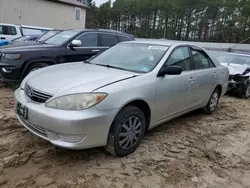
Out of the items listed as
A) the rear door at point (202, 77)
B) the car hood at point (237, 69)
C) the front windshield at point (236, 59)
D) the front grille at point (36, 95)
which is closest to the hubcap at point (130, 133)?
the front grille at point (36, 95)

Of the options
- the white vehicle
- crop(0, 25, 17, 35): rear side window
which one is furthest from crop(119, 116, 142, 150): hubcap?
crop(0, 25, 17, 35): rear side window

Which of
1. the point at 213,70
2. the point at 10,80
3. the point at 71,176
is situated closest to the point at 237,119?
the point at 213,70

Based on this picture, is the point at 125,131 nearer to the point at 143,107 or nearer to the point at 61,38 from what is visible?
the point at 143,107

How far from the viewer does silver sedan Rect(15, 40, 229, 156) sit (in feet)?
8.79

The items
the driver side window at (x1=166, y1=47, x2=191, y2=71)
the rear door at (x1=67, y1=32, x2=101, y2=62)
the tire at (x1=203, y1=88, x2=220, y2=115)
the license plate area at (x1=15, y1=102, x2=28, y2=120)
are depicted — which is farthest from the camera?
the rear door at (x1=67, y1=32, x2=101, y2=62)

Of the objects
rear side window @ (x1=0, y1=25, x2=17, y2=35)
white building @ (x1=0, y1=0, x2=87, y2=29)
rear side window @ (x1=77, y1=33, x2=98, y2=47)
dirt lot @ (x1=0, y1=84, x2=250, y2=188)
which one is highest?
white building @ (x1=0, y1=0, x2=87, y2=29)

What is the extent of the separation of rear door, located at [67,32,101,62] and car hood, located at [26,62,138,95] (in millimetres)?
2960

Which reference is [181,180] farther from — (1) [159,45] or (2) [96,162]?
(1) [159,45]

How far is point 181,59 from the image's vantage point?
13.6 ft

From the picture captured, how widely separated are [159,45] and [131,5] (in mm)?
46649

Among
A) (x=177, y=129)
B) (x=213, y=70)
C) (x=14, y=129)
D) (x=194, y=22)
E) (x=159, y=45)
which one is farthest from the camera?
(x=194, y=22)

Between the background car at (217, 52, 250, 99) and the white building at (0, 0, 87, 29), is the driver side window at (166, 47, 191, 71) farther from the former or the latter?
the white building at (0, 0, 87, 29)

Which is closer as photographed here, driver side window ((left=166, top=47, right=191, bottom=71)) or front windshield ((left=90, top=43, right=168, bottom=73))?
front windshield ((left=90, top=43, right=168, bottom=73))

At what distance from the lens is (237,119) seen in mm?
5305
